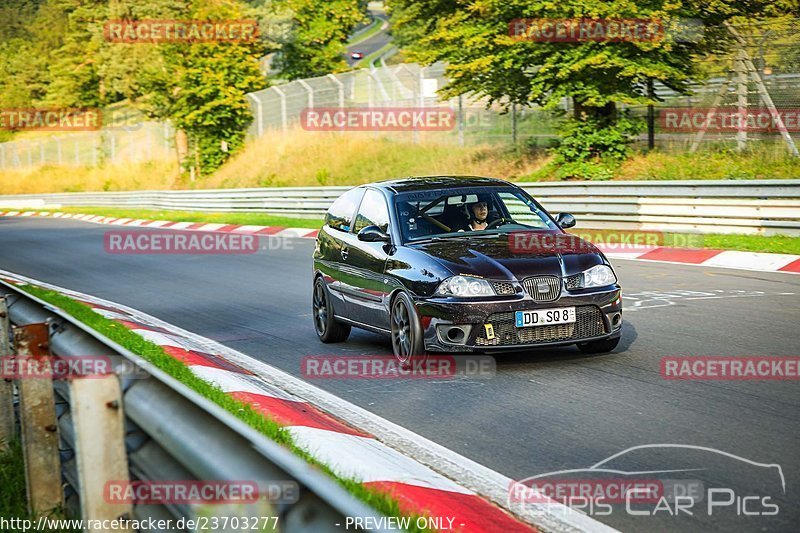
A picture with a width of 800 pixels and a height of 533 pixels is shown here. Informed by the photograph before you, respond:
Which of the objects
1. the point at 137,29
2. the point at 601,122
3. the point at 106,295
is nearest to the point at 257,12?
the point at 137,29

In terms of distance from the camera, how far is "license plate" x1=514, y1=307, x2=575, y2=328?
8672 millimetres

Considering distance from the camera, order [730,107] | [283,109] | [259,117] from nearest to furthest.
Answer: [730,107] < [283,109] < [259,117]

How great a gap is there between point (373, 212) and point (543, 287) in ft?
7.54

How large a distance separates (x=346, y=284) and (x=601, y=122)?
50.6 ft

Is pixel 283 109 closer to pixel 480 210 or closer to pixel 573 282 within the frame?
pixel 480 210

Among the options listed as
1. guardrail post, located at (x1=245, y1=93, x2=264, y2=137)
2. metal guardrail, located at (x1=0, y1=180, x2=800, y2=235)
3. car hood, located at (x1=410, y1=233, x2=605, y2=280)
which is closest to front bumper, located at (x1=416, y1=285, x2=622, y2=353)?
car hood, located at (x1=410, y1=233, x2=605, y2=280)

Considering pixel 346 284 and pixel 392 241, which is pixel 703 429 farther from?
pixel 346 284

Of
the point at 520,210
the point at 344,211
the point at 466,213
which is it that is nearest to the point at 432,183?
the point at 466,213

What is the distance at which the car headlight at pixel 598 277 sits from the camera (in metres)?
8.98

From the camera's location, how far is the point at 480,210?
10336 mm

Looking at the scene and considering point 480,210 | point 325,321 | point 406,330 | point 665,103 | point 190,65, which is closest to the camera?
point 406,330

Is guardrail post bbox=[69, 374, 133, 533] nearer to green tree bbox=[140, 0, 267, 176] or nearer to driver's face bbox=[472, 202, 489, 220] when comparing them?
driver's face bbox=[472, 202, 489, 220]

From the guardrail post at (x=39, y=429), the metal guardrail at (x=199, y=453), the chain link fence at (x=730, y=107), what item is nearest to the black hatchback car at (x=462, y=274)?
the guardrail post at (x=39, y=429)

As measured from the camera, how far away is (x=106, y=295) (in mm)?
16906
